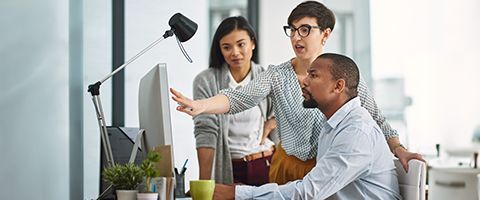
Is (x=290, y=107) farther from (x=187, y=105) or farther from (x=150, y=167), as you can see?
(x=150, y=167)

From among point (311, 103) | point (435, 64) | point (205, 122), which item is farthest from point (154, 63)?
point (435, 64)

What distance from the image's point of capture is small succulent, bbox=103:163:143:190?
1923 millimetres

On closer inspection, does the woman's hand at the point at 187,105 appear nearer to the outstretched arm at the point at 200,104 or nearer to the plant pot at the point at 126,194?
the outstretched arm at the point at 200,104

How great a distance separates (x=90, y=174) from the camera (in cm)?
341

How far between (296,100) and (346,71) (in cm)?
42

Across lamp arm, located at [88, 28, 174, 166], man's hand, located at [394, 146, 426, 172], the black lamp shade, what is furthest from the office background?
man's hand, located at [394, 146, 426, 172]

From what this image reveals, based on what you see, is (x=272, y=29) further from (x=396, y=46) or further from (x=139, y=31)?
(x=139, y=31)

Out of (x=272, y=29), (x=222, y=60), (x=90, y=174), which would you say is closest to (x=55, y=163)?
(x=90, y=174)

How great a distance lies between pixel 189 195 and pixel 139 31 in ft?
7.37

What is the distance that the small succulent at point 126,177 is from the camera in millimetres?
1923

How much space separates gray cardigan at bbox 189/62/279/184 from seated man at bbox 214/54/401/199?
1002 millimetres

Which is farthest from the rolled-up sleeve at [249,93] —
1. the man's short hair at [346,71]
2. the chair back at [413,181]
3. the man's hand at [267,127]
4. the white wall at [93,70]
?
the white wall at [93,70]

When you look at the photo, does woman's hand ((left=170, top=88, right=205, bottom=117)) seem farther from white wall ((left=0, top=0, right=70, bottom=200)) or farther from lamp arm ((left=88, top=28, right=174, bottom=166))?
white wall ((left=0, top=0, right=70, bottom=200))

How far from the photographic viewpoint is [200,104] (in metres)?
2.35
